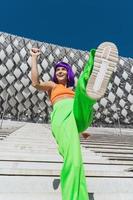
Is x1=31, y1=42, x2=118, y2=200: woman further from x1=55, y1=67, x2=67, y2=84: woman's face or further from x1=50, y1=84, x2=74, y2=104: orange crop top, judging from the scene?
x1=55, y1=67, x2=67, y2=84: woman's face

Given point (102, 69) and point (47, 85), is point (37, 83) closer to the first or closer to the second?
point (47, 85)

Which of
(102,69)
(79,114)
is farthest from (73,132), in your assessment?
(102,69)

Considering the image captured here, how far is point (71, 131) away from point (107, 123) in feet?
53.6

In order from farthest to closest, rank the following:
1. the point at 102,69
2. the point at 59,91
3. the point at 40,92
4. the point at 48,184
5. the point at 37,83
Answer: the point at 40,92, the point at 37,83, the point at 59,91, the point at 48,184, the point at 102,69

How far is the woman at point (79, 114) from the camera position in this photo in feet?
5.58

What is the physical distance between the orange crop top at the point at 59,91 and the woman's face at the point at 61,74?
6 centimetres

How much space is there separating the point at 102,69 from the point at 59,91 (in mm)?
481

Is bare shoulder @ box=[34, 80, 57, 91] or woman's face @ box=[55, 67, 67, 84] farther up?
woman's face @ box=[55, 67, 67, 84]

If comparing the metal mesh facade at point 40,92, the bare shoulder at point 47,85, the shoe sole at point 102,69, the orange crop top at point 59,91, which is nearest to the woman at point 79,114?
the shoe sole at point 102,69

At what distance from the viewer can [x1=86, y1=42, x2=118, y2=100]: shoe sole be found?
68.1 inches

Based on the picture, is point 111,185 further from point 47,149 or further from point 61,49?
point 61,49

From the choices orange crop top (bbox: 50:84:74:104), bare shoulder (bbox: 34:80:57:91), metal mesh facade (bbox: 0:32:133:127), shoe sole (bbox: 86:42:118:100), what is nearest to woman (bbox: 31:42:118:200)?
shoe sole (bbox: 86:42:118:100)

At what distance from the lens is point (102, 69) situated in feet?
5.86

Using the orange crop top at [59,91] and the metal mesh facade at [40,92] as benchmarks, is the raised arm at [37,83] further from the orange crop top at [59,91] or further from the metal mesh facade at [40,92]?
the metal mesh facade at [40,92]
